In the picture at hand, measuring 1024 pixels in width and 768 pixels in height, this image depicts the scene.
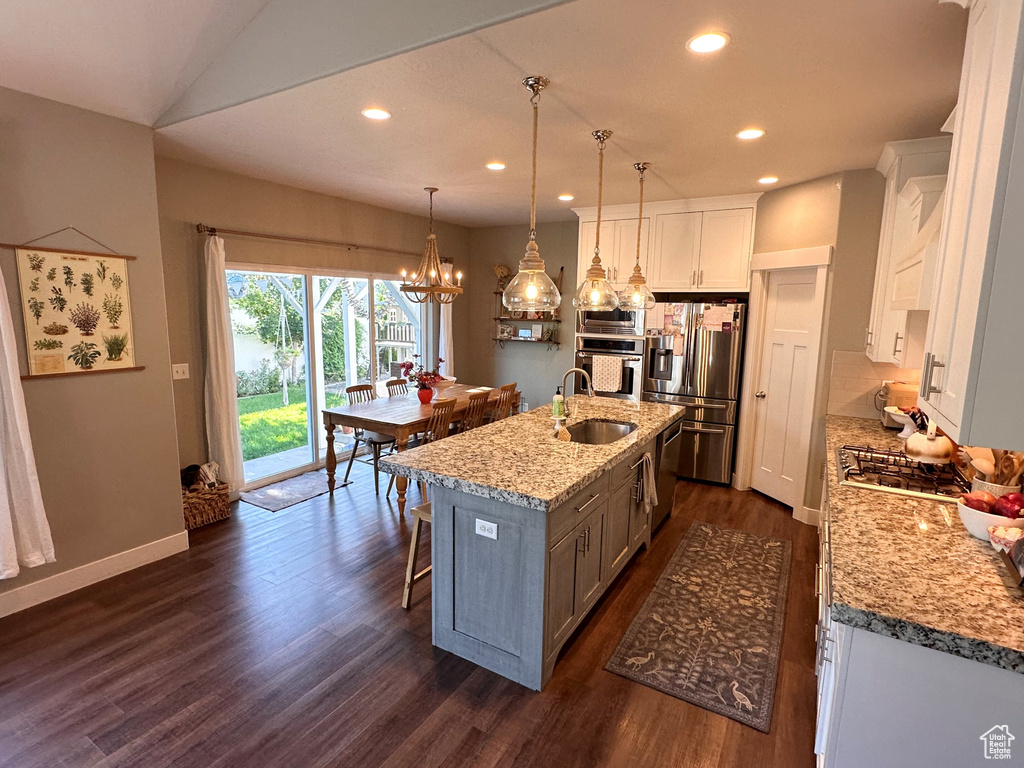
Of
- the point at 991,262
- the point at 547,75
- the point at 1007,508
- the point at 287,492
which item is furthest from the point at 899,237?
the point at 287,492

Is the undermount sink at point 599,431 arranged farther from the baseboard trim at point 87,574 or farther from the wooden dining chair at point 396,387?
the baseboard trim at point 87,574

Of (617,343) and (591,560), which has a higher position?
(617,343)

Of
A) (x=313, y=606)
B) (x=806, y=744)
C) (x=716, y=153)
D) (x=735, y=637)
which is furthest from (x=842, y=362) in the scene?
(x=313, y=606)

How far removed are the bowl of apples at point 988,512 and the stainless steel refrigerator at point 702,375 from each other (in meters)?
2.78

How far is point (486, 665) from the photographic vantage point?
2.33 m

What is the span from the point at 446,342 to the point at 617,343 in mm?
2141

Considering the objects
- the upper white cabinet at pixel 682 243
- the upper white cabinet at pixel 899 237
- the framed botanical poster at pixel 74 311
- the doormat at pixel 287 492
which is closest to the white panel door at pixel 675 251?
the upper white cabinet at pixel 682 243

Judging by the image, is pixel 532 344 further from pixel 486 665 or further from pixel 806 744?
pixel 806 744

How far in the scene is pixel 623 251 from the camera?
502 centimetres

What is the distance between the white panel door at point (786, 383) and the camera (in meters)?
3.94

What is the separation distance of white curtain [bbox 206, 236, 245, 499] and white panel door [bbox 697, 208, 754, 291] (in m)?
4.02

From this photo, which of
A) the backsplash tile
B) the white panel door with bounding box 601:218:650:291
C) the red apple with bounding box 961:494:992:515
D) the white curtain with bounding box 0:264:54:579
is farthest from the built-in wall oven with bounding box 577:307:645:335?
the white curtain with bounding box 0:264:54:579

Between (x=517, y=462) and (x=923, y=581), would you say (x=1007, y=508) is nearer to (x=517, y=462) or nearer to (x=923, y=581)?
(x=923, y=581)

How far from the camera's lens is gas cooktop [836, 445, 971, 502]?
2.20 m
